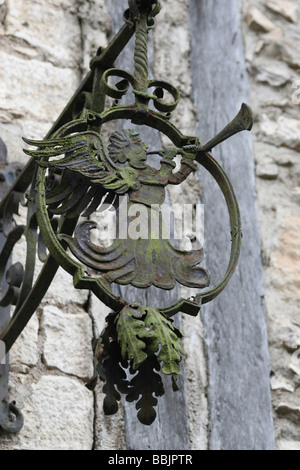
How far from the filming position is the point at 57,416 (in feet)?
8.17

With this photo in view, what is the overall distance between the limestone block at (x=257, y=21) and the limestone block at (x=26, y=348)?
4.32 feet

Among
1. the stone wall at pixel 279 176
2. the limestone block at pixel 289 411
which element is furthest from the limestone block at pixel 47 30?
the limestone block at pixel 289 411

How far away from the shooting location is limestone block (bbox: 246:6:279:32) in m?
3.29

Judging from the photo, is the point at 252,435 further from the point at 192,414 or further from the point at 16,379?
the point at 16,379

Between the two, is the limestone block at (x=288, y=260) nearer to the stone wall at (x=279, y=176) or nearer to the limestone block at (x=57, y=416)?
the stone wall at (x=279, y=176)

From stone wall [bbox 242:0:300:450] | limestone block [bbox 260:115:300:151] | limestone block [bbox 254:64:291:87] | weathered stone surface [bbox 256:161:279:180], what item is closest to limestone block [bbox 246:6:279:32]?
stone wall [bbox 242:0:300:450]

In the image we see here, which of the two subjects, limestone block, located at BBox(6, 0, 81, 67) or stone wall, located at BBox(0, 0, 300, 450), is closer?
stone wall, located at BBox(0, 0, 300, 450)

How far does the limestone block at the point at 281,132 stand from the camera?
3.14m

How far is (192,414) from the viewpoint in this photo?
261 cm

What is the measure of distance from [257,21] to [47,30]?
72 centimetres

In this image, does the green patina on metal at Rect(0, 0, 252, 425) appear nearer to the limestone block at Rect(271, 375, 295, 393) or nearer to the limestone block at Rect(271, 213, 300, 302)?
the limestone block at Rect(271, 375, 295, 393)

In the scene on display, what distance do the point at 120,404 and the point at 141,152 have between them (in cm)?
90

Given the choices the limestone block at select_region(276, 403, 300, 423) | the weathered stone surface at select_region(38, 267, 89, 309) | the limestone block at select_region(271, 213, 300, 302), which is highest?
the limestone block at select_region(271, 213, 300, 302)

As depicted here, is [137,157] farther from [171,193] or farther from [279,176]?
[279,176]
